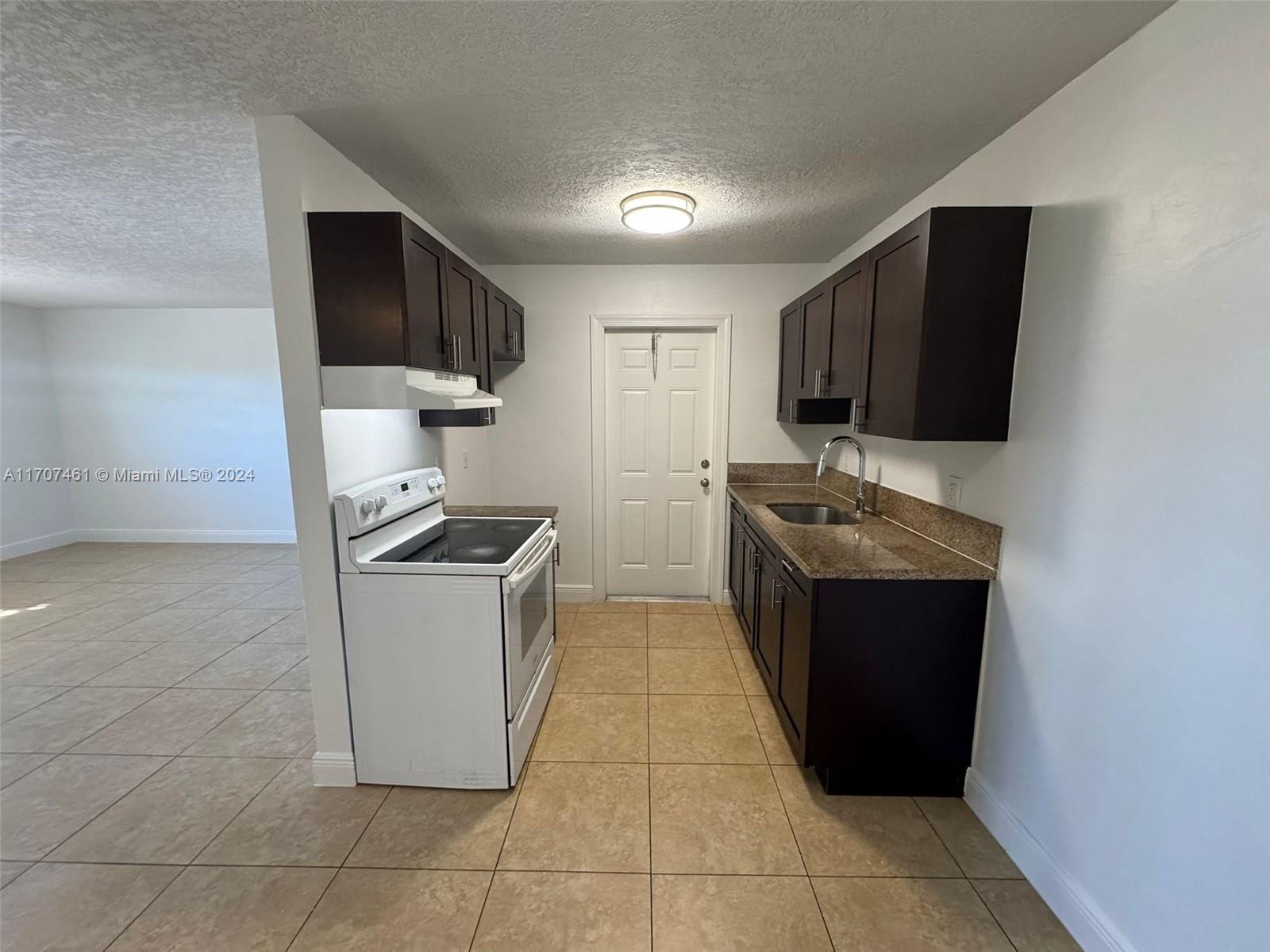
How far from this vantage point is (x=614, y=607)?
368 centimetres

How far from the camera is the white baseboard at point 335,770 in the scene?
77.4 inches

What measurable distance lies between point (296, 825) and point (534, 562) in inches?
49.2

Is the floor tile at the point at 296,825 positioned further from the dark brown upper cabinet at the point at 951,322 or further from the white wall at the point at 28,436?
the white wall at the point at 28,436

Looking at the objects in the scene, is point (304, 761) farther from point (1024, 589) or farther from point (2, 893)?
point (1024, 589)

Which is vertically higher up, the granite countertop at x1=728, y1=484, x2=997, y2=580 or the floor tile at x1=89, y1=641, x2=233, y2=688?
the granite countertop at x1=728, y1=484, x2=997, y2=580

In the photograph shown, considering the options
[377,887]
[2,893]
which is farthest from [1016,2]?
[2,893]

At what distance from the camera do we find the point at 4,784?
1960 millimetres

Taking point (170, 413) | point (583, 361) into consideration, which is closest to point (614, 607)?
point (583, 361)

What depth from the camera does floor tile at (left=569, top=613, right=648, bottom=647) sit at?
3.12 metres

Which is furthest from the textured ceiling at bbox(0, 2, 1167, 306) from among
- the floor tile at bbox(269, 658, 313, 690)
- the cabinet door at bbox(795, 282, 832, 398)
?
the floor tile at bbox(269, 658, 313, 690)

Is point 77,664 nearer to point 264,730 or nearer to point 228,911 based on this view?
point 264,730

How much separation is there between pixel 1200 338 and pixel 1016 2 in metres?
0.91

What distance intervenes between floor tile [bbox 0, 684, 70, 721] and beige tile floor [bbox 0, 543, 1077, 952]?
14 millimetres

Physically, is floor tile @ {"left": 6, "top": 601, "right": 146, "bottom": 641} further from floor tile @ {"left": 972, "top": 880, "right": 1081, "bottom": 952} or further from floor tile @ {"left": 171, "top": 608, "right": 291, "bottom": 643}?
floor tile @ {"left": 972, "top": 880, "right": 1081, "bottom": 952}
